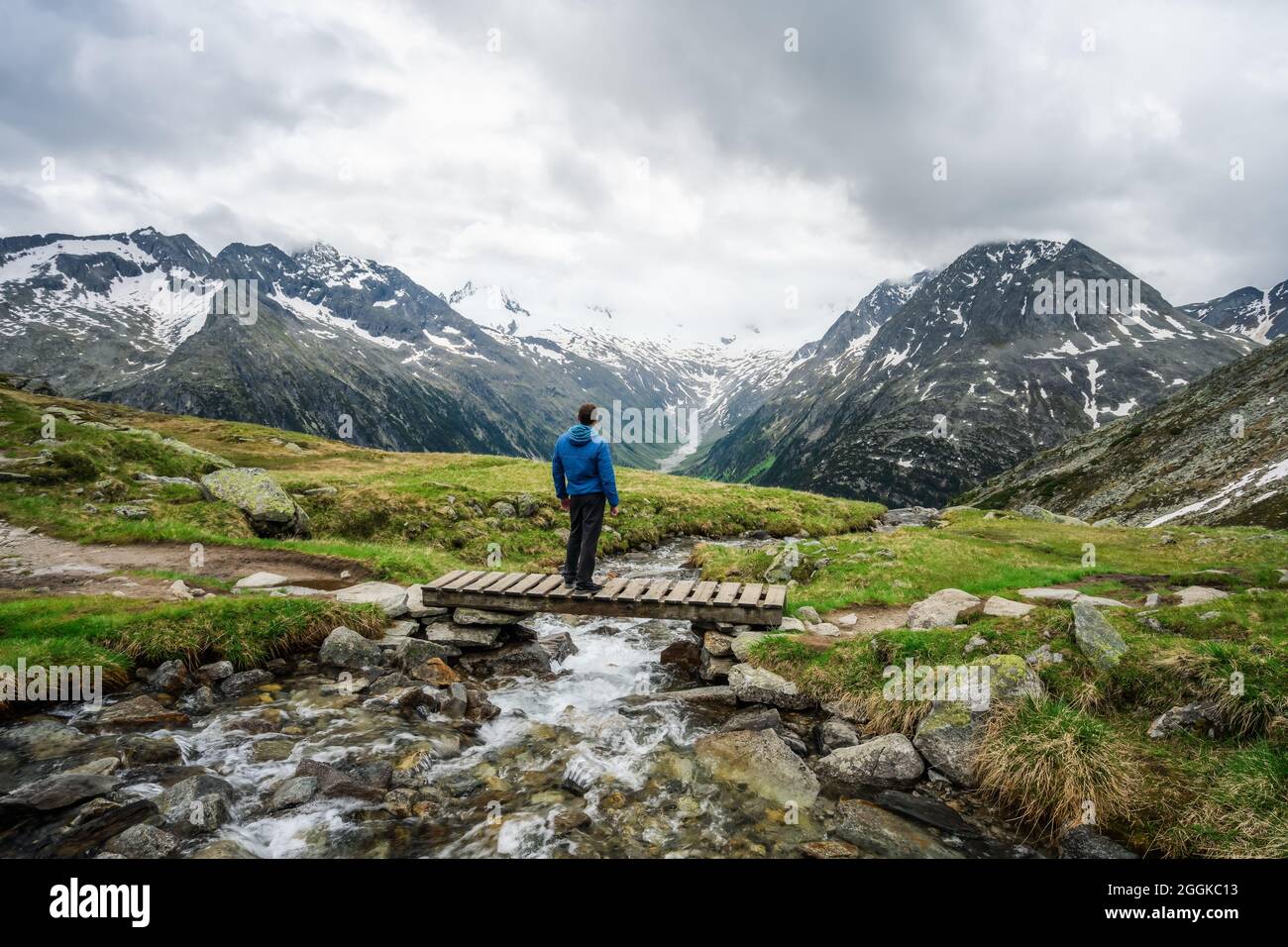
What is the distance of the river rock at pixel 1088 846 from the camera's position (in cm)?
775

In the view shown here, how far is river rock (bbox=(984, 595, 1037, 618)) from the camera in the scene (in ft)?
48.4

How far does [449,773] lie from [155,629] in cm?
837

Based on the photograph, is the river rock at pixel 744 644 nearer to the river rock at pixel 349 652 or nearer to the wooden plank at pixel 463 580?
the wooden plank at pixel 463 580

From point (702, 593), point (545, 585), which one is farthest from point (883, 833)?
point (545, 585)

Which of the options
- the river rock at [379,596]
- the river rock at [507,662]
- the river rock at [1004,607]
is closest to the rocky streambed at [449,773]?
the river rock at [507,662]

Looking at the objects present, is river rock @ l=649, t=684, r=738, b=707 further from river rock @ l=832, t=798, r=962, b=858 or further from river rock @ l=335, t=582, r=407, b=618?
river rock @ l=335, t=582, r=407, b=618

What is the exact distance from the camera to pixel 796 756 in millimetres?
10523

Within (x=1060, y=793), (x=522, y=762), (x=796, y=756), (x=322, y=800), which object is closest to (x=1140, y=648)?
(x=1060, y=793)

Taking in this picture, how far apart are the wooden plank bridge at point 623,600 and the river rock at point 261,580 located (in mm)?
5988

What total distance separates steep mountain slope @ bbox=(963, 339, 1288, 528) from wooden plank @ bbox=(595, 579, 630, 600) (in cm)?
6514

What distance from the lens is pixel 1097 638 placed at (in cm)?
1121
